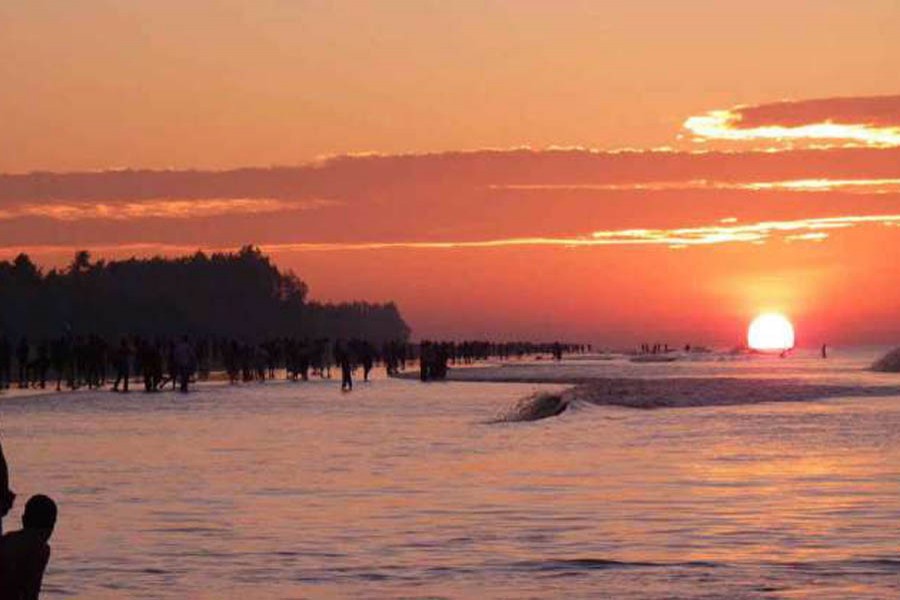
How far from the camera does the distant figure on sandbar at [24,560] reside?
10734 millimetres

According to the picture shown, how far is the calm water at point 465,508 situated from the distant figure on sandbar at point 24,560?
16.8ft

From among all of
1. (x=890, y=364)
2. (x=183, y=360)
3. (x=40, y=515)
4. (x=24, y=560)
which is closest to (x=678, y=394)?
(x=183, y=360)

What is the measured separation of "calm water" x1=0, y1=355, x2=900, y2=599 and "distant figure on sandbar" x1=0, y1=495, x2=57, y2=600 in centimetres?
512

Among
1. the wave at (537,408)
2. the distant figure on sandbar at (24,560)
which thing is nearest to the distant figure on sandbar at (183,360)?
the wave at (537,408)

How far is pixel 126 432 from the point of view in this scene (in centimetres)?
4025

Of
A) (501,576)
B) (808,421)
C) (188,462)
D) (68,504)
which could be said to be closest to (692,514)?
(501,576)

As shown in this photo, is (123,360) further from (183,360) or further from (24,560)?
(24,560)

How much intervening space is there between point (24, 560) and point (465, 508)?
40.9 feet

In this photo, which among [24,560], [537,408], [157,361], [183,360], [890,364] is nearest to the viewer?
[24,560]

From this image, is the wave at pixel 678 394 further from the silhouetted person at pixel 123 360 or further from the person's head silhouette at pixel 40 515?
the person's head silhouette at pixel 40 515

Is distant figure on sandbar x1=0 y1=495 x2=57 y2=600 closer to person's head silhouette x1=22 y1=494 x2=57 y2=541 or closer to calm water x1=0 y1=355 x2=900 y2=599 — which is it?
person's head silhouette x1=22 y1=494 x2=57 y2=541

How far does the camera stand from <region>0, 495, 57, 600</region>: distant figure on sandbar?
35.2ft

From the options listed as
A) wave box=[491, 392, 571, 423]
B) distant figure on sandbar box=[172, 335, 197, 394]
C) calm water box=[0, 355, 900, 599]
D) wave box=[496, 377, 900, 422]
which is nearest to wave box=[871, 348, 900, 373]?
wave box=[496, 377, 900, 422]

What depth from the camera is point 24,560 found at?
1083cm
